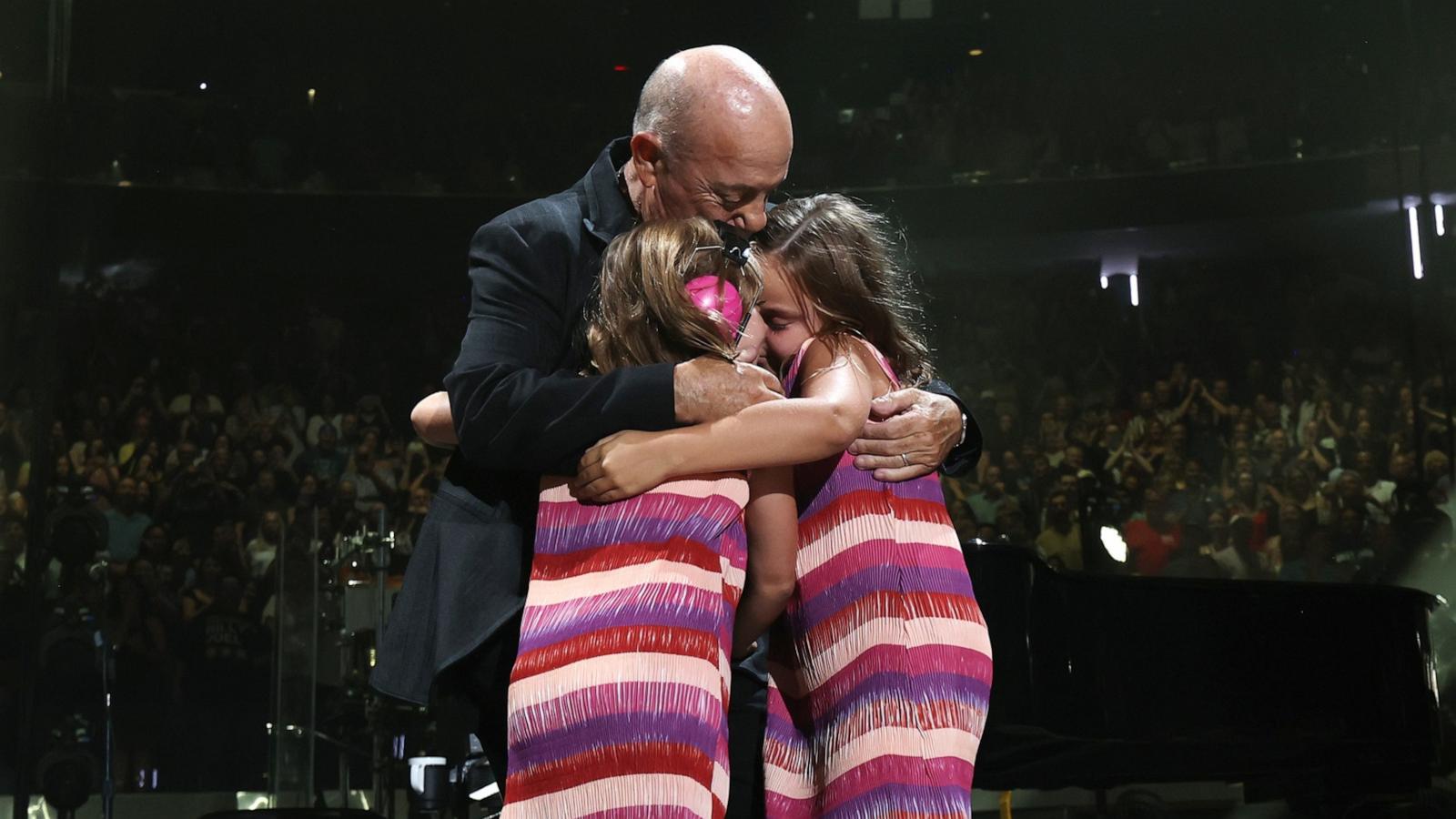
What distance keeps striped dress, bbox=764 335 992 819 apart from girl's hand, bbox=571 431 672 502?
0.22m

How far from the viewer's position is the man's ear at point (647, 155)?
→ 1.60 metres

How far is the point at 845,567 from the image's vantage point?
1413 millimetres

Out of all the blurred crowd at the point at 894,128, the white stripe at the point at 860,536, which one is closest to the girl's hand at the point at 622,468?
the white stripe at the point at 860,536

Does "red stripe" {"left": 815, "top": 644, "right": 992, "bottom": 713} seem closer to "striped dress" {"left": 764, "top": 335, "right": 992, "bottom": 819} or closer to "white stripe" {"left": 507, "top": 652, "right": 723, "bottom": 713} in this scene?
"striped dress" {"left": 764, "top": 335, "right": 992, "bottom": 819}

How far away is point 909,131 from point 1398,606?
4.84m

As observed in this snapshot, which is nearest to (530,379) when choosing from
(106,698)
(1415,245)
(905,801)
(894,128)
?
Answer: (905,801)

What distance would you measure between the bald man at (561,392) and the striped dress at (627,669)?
3.7 inches

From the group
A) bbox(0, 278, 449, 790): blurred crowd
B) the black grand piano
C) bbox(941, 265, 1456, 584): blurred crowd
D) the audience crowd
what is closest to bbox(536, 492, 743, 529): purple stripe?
the black grand piano

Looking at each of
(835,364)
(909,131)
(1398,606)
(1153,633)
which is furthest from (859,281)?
(909,131)

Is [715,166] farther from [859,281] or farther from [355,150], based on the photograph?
[355,150]

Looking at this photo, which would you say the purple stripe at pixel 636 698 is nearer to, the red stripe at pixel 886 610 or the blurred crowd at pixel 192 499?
the red stripe at pixel 886 610

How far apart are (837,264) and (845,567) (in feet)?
1.02

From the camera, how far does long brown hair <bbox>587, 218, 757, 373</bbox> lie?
4.42 ft

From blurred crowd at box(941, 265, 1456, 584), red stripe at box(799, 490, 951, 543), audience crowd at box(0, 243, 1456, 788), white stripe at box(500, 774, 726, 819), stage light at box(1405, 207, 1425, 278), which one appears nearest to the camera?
white stripe at box(500, 774, 726, 819)
